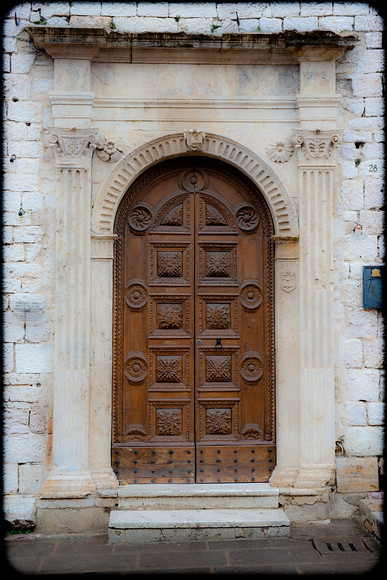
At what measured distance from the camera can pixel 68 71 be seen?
523 cm

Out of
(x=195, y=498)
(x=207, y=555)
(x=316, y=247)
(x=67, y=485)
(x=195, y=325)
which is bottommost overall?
(x=207, y=555)

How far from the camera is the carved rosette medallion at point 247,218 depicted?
551cm

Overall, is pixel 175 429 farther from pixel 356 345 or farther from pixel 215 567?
pixel 356 345

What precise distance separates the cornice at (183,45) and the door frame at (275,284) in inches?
30.4

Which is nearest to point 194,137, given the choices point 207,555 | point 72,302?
point 72,302

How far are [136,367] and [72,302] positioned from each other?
0.86 meters

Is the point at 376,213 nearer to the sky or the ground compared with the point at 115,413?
nearer to the sky

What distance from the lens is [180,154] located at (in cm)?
538

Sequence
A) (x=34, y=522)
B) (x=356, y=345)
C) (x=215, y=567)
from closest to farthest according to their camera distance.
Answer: (x=215, y=567) → (x=34, y=522) → (x=356, y=345)

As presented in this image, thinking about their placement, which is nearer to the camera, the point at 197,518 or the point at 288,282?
the point at 197,518

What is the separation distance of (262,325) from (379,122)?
222 centimetres

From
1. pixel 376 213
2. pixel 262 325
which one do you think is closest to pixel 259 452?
pixel 262 325

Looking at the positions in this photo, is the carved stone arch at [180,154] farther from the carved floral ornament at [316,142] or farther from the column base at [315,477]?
the column base at [315,477]

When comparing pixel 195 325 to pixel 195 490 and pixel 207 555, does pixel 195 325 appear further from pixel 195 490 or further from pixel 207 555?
pixel 207 555
